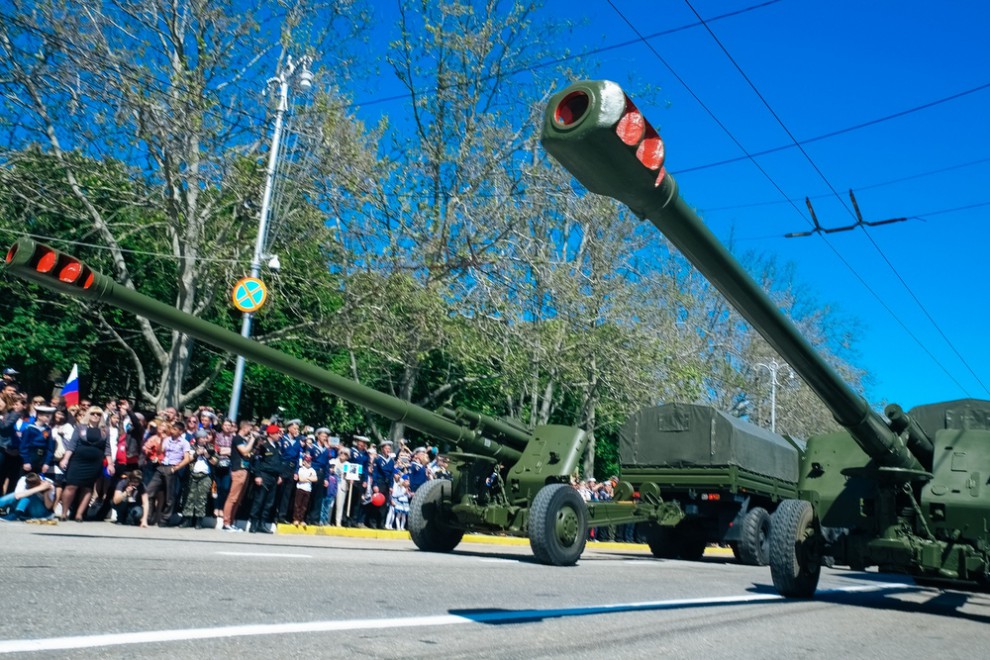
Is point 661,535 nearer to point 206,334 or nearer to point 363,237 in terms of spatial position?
point 363,237

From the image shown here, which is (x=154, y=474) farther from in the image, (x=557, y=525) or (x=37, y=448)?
(x=557, y=525)

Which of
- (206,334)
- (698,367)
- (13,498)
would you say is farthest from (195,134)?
(698,367)

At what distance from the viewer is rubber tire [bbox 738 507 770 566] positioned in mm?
17219

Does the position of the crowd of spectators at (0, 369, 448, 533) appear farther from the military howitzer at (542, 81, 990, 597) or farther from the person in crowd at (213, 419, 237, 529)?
the military howitzer at (542, 81, 990, 597)

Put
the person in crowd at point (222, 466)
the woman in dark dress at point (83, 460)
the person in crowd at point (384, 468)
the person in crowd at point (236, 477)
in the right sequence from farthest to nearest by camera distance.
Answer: the person in crowd at point (384, 468) → the person in crowd at point (222, 466) → the person in crowd at point (236, 477) → the woman in dark dress at point (83, 460)

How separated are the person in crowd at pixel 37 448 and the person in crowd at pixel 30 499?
0.58 ft

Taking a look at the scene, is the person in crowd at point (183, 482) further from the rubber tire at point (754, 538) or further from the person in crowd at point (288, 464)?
the rubber tire at point (754, 538)

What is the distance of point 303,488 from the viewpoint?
16.4 meters

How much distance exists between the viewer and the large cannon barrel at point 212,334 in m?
8.20

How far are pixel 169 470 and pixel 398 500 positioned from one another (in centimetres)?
607

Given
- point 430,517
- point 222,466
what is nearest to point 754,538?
point 430,517

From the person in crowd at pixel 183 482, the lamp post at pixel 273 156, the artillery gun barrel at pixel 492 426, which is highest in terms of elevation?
the lamp post at pixel 273 156

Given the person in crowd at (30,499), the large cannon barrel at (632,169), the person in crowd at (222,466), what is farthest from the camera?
the person in crowd at (222,466)

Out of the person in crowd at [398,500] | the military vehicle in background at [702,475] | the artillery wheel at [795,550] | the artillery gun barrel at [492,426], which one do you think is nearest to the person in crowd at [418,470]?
the person in crowd at [398,500]
